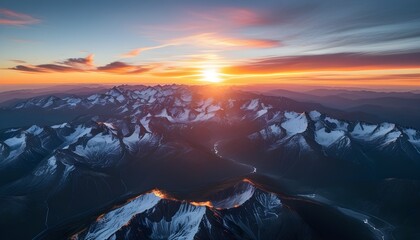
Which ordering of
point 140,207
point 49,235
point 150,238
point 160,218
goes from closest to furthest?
point 150,238, point 160,218, point 140,207, point 49,235

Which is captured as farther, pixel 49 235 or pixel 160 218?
pixel 49 235

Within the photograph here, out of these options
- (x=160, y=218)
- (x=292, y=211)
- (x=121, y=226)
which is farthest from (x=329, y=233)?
(x=121, y=226)

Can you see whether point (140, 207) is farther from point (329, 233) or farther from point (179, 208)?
point (329, 233)

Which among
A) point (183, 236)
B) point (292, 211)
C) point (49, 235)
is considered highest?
point (183, 236)

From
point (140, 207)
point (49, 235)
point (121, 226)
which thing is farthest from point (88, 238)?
point (49, 235)

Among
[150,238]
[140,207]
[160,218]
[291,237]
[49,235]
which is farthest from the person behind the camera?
[49,235]

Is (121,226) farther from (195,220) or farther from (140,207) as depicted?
(195,220)

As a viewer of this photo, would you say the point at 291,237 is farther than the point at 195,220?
Yes

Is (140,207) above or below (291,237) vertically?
above

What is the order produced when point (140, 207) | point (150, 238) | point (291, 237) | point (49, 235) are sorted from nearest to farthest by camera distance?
point (150, 238), point (140, 207), point (291, 237), point (49, 235)
